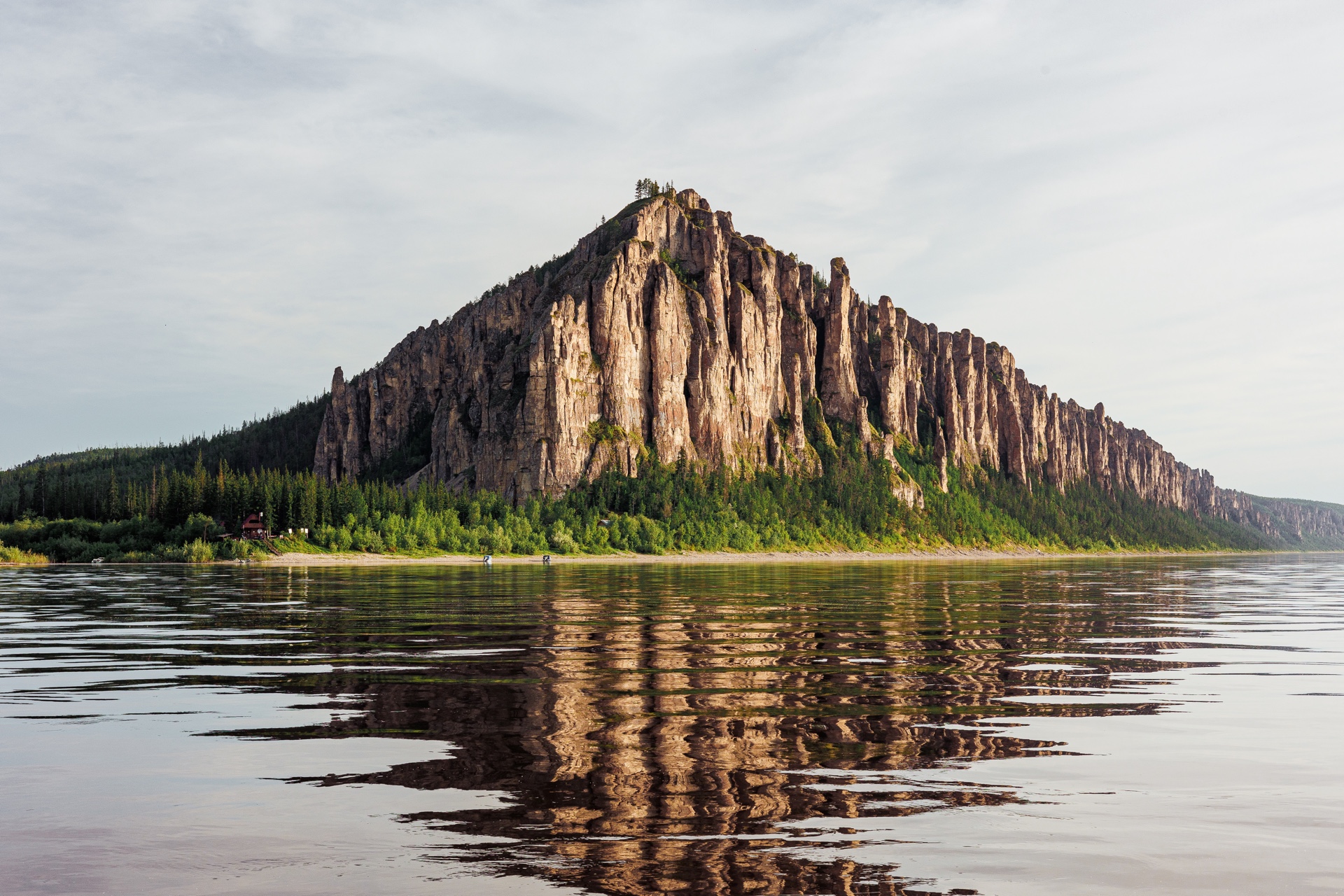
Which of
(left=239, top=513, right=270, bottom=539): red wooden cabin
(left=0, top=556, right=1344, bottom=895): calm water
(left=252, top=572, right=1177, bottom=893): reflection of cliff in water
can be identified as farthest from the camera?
(left=239, top=513, right=270, bottom=539): red wooden cabin

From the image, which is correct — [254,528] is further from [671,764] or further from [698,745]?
[671,764]

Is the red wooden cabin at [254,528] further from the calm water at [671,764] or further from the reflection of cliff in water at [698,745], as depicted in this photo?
the reflection of cliff in water at [698,745]

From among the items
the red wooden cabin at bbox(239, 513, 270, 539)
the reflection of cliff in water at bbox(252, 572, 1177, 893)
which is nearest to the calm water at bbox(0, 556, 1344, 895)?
the reflection of cliff in water at bbox(252, 572, 1177, 893)

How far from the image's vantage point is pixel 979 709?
17.1 meters

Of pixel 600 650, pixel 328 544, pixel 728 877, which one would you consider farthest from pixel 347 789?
pixel 328 544

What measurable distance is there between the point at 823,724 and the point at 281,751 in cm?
809

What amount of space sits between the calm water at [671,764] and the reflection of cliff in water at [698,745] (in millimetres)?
60

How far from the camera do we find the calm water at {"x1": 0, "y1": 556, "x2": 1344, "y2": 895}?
8.73 m

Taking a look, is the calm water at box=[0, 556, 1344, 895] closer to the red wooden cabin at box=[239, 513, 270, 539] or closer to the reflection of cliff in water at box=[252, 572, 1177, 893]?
the reflection of cliff in water at box=[252, 572, 1177, 893]

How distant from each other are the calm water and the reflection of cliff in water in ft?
0.20

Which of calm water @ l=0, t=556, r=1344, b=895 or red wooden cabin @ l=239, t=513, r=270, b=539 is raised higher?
red wooden cabin @ l=239, t=513, r=270, b=539

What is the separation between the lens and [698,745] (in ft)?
45.0

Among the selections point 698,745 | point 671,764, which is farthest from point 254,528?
point 671,764

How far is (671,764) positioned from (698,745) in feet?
4.06
